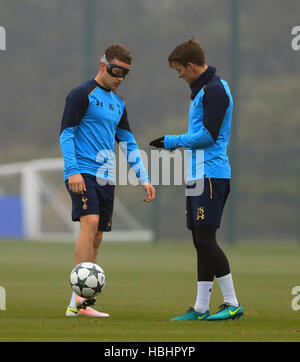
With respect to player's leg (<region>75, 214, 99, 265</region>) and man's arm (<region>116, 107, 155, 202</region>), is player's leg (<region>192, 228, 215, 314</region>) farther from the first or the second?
man's arm (<region>116, 107, 155, 202</region>)

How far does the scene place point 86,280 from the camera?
737 cm

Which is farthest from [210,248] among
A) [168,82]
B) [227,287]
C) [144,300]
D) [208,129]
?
[168,82]

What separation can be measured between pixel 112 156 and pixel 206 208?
3.48 ft

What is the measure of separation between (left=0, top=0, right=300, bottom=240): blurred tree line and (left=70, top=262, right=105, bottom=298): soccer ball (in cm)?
1887

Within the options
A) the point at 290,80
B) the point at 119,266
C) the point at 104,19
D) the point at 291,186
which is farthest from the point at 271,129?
the point at 119,266

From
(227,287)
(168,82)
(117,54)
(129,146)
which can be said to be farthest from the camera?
(168,82)

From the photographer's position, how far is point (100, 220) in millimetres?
7895

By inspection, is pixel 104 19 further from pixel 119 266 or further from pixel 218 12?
pixel 119 266

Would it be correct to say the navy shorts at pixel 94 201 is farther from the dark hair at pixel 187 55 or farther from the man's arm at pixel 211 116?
the dark hair at pixel 187 55

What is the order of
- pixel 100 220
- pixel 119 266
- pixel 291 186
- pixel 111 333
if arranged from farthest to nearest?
pixel 291 186 → pixel 119 266 → pixel 100 220 → pixel 111 333

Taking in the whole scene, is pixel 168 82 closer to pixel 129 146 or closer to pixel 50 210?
pixel 50 210

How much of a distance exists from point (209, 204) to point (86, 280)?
1.07 metres

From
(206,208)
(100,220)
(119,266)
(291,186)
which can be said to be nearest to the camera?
(206,208)

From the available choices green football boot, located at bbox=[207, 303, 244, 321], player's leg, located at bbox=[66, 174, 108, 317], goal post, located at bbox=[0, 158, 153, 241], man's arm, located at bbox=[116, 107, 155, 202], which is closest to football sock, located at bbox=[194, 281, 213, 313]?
green football boot, located at bbox=[207, 303, 244, 321]
